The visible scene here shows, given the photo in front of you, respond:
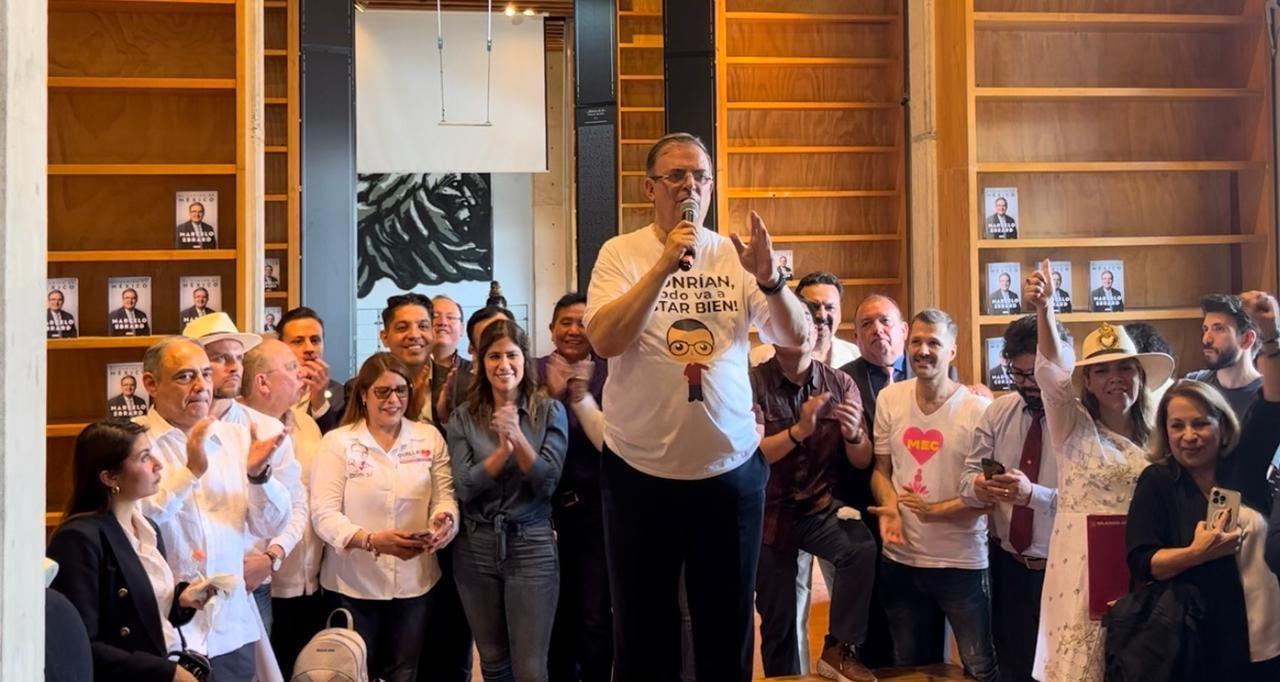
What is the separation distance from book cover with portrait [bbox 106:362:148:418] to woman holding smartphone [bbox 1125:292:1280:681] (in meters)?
3.52

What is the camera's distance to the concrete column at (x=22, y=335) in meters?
1.14

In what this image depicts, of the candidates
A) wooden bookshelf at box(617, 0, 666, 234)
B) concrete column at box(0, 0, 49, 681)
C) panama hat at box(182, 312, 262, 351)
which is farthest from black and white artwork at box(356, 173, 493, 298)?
concrete column at box(0, 0, 49, 681)

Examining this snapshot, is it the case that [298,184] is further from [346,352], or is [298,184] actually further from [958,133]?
[958,133]

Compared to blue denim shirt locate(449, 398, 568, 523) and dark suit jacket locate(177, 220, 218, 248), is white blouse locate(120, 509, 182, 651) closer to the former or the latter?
blue denim shirt locate(449, 398, 568, 523)

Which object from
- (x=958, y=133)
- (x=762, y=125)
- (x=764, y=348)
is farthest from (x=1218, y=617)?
(x=762, y=125)

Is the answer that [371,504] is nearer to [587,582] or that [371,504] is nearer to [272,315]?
[587,582]

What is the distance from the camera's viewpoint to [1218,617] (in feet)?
7.29

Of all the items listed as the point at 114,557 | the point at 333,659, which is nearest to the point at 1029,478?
the point at 333,659

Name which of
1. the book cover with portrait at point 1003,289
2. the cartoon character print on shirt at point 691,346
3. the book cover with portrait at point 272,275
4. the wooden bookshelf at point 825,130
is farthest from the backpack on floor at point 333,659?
Result: the wooden bookshelf at point 825,130

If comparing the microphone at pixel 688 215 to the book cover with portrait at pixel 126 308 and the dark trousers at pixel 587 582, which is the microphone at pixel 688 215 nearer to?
the dark trousers at pixel 587 582

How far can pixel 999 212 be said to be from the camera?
172 inches

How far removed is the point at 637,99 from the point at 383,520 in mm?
4787

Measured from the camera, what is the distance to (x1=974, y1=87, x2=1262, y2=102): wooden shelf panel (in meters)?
4.32

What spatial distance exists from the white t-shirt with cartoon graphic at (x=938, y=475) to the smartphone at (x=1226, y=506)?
76 centimetres
